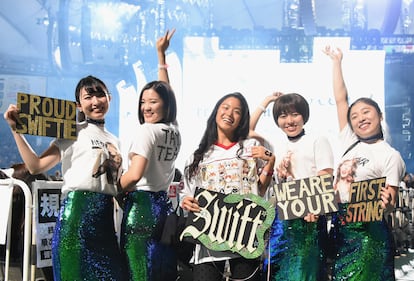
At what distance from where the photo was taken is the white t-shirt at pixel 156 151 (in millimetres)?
2836

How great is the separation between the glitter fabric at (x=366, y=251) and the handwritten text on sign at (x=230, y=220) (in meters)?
0.45

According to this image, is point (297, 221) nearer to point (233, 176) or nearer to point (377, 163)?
point (233, 176)

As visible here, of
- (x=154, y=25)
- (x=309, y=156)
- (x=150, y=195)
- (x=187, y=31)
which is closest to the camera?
(x=150, y=195)

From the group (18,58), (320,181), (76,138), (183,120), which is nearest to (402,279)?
(183,120)

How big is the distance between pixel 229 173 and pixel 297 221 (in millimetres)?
402

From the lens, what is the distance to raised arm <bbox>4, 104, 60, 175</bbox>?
273cm

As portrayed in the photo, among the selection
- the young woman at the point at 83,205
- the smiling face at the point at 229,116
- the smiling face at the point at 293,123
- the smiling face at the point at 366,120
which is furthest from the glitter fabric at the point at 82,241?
the smiling face at the point at 366,120

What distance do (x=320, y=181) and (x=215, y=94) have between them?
2103 millimetres

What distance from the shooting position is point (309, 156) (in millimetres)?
3086

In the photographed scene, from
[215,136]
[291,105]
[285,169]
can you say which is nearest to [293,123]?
[291,105]

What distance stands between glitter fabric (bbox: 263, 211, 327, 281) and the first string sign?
3.48 feet

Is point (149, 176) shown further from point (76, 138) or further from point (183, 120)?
point (183, 120)

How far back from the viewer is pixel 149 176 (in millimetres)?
2852

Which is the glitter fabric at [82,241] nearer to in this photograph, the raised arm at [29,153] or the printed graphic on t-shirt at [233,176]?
the raised arm at [29,153]
